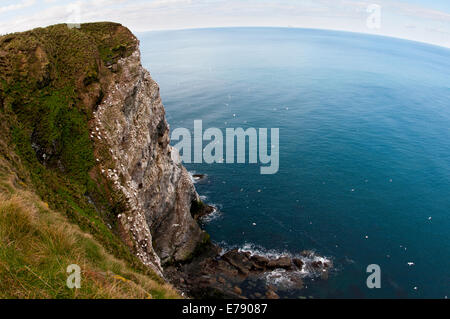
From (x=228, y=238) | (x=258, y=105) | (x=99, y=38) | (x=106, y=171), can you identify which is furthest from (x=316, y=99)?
(x=106, y=171)

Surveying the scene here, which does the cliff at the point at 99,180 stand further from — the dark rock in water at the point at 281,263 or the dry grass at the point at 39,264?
the dark rock in water at the point at 281,263

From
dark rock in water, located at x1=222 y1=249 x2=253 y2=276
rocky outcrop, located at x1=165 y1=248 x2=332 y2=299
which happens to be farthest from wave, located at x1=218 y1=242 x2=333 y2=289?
dark rock in water, located at x1=222 y1=249 x2=253 y2=276

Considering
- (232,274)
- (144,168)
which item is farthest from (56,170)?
(232,274)

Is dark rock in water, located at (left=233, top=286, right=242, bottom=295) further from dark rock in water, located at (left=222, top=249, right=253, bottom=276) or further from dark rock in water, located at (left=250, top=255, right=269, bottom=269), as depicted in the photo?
dark rock in water, located at (left=250, top=255, right=269, bottom=269)

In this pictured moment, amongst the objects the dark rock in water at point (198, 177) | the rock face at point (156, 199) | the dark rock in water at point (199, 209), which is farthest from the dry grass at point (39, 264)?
the dark rock in water at point (198, 177)

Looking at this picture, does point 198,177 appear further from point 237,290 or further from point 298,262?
point 237,290
